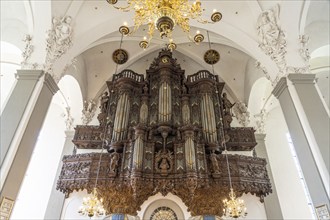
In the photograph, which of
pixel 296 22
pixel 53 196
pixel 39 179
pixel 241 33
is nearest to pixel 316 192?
pixel 296 22

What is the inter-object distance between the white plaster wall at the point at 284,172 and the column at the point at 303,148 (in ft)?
17.4

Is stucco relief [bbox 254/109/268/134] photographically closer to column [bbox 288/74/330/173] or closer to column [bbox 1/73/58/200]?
column [bbox 288/74/330/173]

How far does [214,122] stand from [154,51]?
5.37 metres

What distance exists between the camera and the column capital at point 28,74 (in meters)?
6.45

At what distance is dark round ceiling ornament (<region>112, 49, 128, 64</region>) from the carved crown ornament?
2555mm

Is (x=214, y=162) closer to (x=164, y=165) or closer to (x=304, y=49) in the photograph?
(x=164, y=165)

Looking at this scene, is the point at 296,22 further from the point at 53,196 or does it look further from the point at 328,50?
the point at 53,196

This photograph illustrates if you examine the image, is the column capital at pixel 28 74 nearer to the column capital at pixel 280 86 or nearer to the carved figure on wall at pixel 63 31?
the carved figure on wall at pixel 63 31

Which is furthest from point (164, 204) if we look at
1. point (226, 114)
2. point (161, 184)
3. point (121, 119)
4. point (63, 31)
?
point (63, 31)

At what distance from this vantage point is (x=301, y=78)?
6535 millimetres

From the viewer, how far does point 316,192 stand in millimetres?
5281

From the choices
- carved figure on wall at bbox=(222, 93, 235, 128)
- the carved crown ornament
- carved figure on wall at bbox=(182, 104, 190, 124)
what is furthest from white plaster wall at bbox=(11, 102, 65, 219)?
carved figure on wall at bbox=(222, 93, 235, 128)

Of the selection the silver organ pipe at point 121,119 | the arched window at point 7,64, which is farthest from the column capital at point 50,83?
the arched window at point 7,64

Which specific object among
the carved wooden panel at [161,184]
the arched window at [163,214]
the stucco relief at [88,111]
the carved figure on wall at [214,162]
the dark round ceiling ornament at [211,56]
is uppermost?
the dark round ceiling ornament at [211,56]
